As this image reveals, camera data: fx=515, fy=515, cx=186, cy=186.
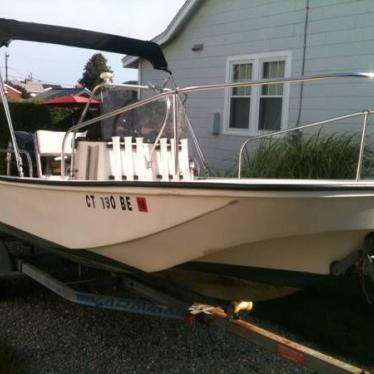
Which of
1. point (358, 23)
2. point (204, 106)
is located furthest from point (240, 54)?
point (358, 23)

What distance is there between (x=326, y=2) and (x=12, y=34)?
5.20 metres

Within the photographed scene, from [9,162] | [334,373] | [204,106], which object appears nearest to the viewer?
[334,373]

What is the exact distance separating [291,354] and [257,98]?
6390 millimetres

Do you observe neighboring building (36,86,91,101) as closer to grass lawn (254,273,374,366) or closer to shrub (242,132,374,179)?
shrub (242,132,374,179)

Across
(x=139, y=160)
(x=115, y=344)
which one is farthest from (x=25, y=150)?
(x=115, y=344)

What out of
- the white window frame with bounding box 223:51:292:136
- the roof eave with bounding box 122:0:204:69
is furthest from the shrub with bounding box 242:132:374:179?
the roof eave with bounding box 122:0:204:69

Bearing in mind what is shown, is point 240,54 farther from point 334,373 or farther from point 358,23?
point 334,373

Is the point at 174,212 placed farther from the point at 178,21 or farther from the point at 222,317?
the point at 178,21

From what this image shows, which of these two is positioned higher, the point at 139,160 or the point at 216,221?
the point at 139,160

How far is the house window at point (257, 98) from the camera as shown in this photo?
8.48 m

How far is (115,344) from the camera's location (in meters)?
4.03

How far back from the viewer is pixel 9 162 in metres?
5.03

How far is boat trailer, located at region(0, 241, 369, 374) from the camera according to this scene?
2.79m

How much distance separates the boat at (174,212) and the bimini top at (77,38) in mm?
13
